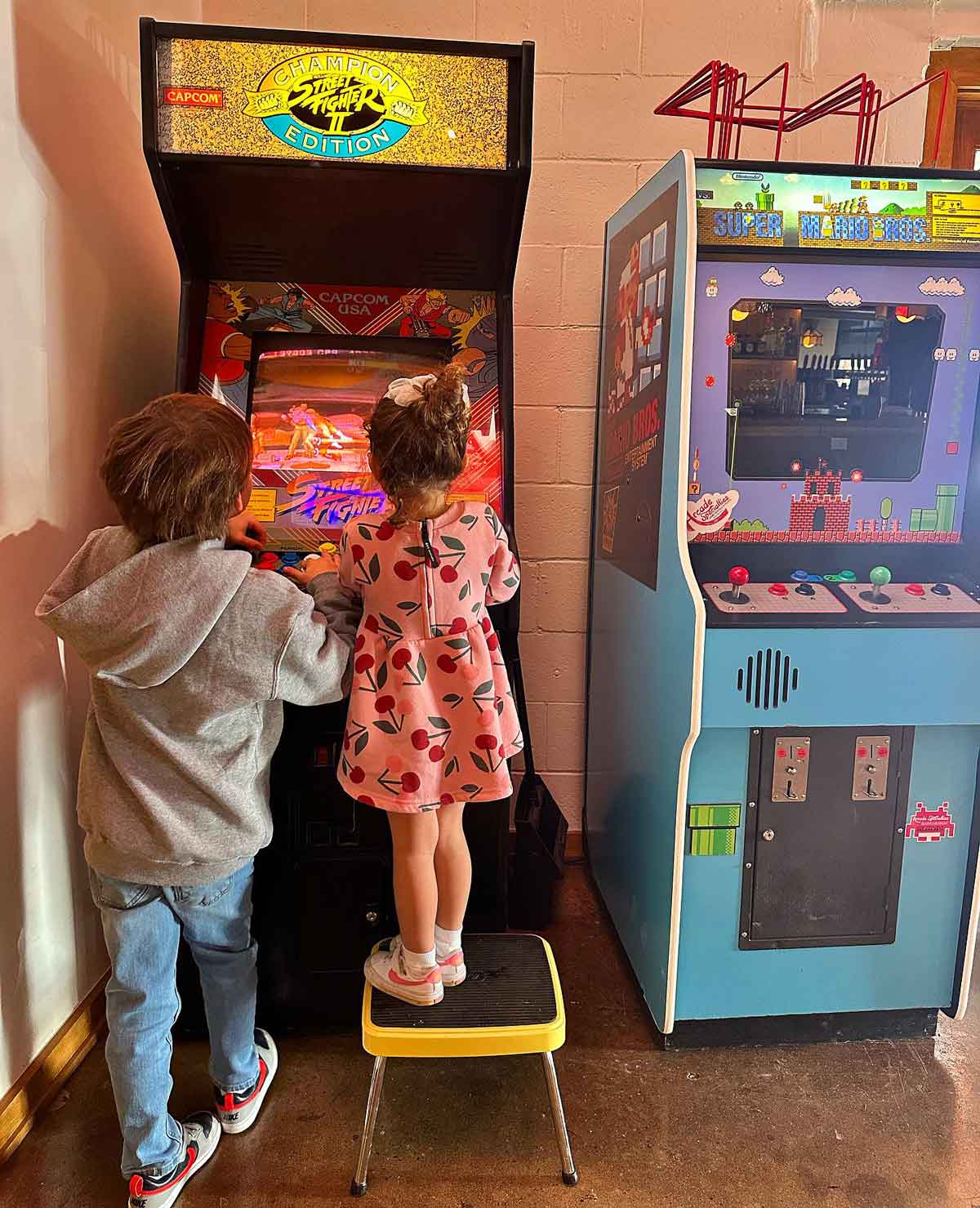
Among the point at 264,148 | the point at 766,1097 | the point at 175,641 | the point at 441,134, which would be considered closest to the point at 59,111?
the point at 264,148

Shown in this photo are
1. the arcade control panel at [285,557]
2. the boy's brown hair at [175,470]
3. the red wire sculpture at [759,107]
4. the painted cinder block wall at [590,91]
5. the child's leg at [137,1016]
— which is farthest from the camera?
the painted cinder block wall at [590,91]

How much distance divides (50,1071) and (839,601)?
180 centimetres

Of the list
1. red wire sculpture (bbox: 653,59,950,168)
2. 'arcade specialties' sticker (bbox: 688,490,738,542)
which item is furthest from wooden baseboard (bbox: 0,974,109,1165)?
red wire sculpture (bbox: 653,59,950,168)

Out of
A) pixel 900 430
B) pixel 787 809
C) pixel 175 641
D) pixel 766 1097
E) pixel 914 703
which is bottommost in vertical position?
pixel 766 1097

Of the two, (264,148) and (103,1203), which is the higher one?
(264,148)

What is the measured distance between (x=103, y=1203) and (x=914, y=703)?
68.0 inches

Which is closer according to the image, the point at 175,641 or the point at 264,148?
the point at 175,641

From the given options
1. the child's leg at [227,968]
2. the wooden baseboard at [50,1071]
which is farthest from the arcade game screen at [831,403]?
the wooden baseboard at [50,1071]

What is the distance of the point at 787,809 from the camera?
1.88 metres

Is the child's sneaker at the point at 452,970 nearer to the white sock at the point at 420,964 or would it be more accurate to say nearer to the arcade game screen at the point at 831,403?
the white sock at the point at 420,964

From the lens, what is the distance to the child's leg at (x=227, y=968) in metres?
1.56

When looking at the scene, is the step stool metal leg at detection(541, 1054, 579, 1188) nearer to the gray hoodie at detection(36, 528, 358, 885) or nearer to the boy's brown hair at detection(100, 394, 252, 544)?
the gray hoodie at detection(36, 528, 358, 885)

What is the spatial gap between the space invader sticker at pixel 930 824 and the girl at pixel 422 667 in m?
0.93

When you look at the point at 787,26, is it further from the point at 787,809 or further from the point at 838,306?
the point at 787,809
